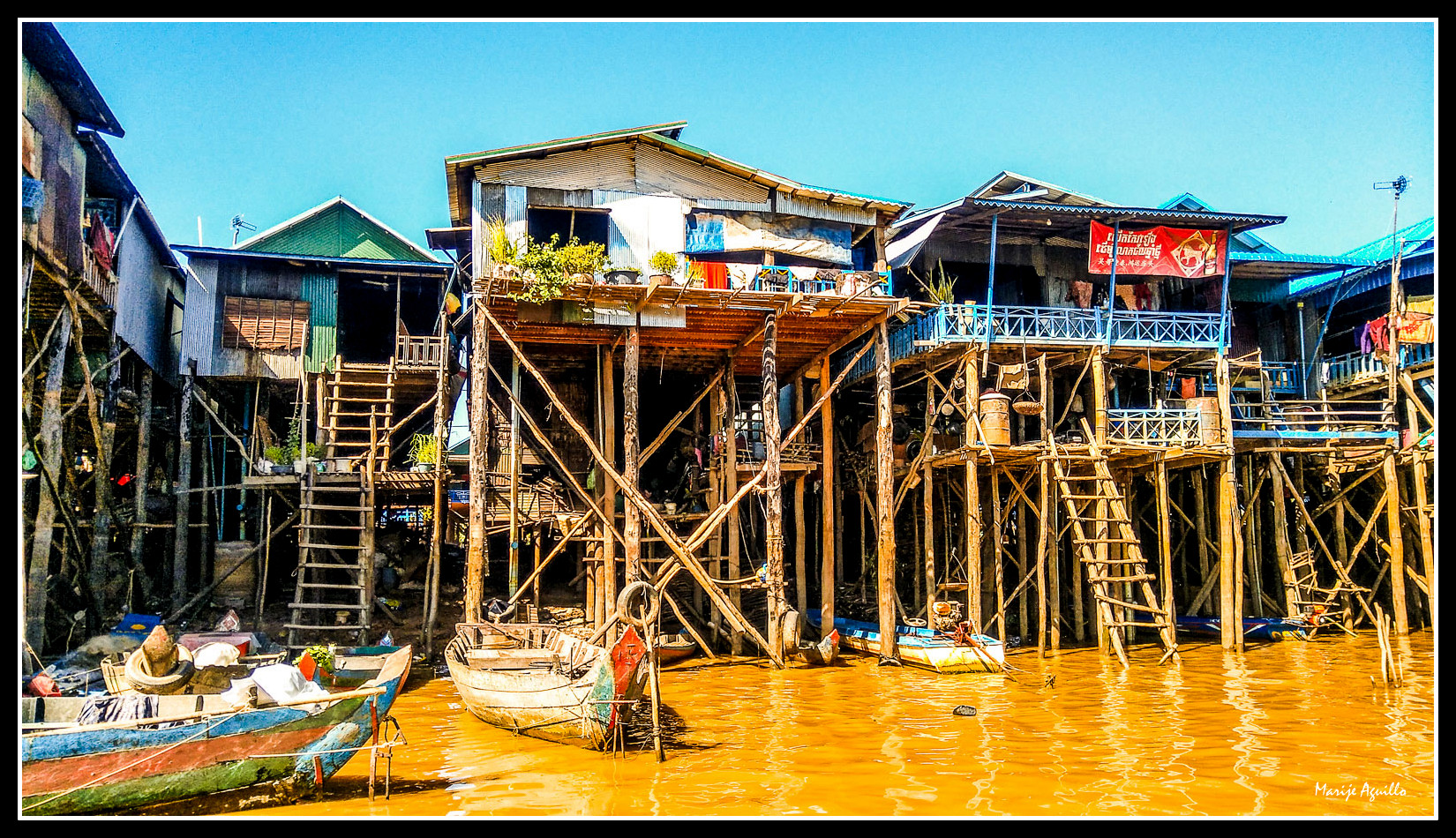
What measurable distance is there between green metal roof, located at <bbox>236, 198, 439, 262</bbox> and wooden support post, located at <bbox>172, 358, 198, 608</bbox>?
3.54 m

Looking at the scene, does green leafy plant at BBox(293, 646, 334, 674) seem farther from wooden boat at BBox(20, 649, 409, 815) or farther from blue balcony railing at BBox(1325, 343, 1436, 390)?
blue balcony railing at BBox(1325, 343, 1436, 390)

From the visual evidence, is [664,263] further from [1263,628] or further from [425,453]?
[1263,628]

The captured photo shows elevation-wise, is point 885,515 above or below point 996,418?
below

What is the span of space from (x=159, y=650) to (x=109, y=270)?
11105mm

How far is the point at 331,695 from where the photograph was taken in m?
9.52

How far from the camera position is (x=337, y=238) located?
24734 mm

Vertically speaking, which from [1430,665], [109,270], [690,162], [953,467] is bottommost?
[1430,665]

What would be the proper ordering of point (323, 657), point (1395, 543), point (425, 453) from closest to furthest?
point (323, 657) → point (1395, 543) → point (425, 453)

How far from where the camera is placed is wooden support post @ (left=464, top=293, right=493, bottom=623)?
16.7 meters

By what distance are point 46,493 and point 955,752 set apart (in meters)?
13.6

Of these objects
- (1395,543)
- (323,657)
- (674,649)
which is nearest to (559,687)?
(323,657)

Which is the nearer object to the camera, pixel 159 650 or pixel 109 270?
pixel 159 650

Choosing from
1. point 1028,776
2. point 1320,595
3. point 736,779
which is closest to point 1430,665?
point 1320,595

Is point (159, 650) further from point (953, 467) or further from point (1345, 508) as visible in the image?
point (1345, 508)
